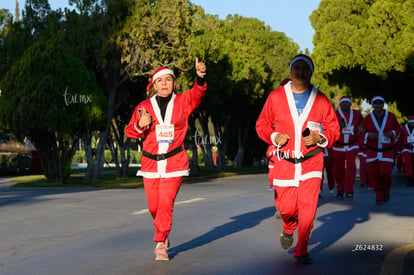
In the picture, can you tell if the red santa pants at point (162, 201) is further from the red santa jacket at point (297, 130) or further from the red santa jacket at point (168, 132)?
the red santa jacket at point (297, 130)

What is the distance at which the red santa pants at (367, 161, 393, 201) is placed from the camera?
15.4 m

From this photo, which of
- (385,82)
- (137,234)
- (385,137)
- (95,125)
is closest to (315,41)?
(385,82)

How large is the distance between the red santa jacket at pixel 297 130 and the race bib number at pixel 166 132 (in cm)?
98

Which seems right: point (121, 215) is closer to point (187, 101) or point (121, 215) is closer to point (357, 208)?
point (357, 208)

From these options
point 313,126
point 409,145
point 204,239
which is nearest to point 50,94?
point 409,145

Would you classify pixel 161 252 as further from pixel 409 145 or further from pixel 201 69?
pixel 409 145

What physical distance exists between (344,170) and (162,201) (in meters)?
9.03

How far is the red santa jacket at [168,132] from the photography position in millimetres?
8383

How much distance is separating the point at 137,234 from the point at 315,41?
26.6 metres

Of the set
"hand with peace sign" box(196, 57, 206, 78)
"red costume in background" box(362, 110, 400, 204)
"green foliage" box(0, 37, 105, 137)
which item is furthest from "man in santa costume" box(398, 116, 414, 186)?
"hand with peace sign" box(196, 57, 206, 78)

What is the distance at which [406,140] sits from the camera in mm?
23797

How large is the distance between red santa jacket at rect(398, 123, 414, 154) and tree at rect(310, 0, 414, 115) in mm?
7696

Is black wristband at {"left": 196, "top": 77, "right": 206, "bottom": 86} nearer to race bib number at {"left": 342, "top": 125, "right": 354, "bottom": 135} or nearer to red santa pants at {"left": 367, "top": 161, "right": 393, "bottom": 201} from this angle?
red santa pants at {"left": 367, "top": 161, "right": 393, "bottom": 201}

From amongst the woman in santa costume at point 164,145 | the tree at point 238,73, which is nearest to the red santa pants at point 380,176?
the woman in santa costume at point 164,145
